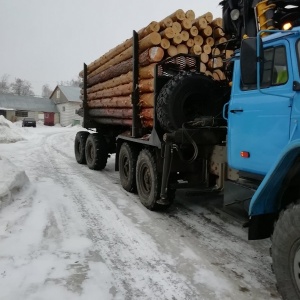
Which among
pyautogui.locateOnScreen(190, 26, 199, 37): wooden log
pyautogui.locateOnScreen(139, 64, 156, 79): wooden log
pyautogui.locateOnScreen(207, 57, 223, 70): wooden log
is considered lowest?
pyautogui.locateOnScreen(139, 64, 156, 79): wooden log

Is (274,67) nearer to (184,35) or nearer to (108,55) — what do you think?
(184,35)

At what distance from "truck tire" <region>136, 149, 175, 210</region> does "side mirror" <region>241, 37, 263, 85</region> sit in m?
2.98

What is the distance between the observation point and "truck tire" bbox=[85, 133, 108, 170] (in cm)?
998

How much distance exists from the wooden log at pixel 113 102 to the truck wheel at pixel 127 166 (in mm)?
946

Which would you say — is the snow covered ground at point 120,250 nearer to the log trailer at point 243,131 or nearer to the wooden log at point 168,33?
the log trailer at point 243,131

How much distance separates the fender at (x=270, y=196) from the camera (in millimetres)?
2727

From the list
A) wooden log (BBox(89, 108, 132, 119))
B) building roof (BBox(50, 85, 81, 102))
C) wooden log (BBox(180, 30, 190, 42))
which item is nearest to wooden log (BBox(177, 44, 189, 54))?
wooden log (BBox(180, 30, 190, 42))

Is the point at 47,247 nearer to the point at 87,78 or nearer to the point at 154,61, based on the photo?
the point at 154,61

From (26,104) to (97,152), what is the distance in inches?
2018

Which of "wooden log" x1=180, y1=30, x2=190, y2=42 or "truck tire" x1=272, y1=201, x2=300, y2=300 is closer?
"truck tire" x1=272, y1=201, x2=300, y2=300

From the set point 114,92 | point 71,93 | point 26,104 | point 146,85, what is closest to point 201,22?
point 146,85

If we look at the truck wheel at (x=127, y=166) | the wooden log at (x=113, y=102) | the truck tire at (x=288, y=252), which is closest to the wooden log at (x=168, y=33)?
the wooden log at (x=113, y=102)

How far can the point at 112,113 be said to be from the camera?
8484 millimetres

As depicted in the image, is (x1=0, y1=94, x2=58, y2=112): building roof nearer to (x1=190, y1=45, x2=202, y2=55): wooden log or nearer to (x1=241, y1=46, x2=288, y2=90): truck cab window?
(x1=190, y1=45, x2=202, y2=55): wooden log
